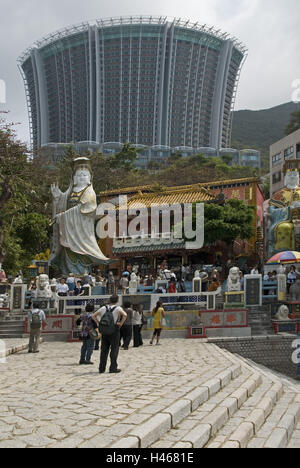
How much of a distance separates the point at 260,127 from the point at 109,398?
386ft

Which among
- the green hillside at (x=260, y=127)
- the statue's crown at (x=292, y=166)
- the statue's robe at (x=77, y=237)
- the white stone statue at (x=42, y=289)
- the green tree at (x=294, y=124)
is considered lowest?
the white stone statue at (x=42, y=289)

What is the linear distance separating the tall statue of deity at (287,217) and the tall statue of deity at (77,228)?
7775mm

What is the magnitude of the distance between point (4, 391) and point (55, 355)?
15.5 feet

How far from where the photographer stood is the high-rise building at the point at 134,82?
306 feet

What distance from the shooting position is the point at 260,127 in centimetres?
11756

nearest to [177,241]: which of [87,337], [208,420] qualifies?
[87,337]

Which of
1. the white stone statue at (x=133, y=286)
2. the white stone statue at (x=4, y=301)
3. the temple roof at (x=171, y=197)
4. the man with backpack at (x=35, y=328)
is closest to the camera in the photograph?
the man with backpack at (x=35, y=328)

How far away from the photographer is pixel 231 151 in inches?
3465

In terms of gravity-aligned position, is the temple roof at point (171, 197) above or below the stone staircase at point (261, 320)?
above

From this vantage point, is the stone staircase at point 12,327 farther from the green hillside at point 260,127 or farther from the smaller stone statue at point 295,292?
the green hillside at point 260,127

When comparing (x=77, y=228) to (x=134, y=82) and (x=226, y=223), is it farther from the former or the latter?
(x=134, y=82)

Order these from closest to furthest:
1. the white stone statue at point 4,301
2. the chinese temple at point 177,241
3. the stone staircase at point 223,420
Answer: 1. the stone staircase at point 223,420
2. the white stone statue at point 4,301
3. the chinese temple at point 177,241

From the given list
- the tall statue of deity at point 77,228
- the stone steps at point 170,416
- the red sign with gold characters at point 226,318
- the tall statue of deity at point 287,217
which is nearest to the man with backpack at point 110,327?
the stone steps at point 170,416

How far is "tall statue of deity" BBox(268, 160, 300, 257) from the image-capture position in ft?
76.4
